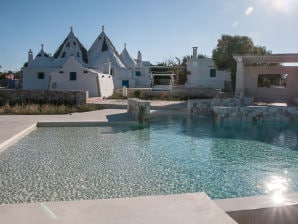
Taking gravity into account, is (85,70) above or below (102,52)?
below

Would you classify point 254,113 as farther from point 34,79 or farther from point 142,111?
point 34,79

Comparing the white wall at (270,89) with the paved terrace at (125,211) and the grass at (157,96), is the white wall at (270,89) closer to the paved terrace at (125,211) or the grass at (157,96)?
the grass at (157,96)

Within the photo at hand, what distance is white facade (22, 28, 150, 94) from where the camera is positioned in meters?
25.8

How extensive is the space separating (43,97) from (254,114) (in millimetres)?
12616

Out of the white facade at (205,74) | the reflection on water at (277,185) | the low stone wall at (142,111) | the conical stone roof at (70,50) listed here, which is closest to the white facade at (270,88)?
the white facade at (205,74)

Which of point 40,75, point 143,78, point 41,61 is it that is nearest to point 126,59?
point 143,78

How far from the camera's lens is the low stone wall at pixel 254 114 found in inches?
579

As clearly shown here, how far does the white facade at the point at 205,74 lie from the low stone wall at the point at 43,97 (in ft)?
55.6

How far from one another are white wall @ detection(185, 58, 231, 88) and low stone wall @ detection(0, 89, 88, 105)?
57.2 ft

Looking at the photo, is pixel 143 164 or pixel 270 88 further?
pixel 270 88

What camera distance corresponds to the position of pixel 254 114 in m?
14.8

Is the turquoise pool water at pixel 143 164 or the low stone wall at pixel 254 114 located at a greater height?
the low stone wall at pixel 254 114

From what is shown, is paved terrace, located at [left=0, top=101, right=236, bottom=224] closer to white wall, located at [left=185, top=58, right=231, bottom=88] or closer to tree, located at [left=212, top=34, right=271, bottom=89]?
tree, located at [left=212, top=34, right=271, bottom=89]

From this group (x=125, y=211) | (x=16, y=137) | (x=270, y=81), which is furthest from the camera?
(x=270, y=81)
